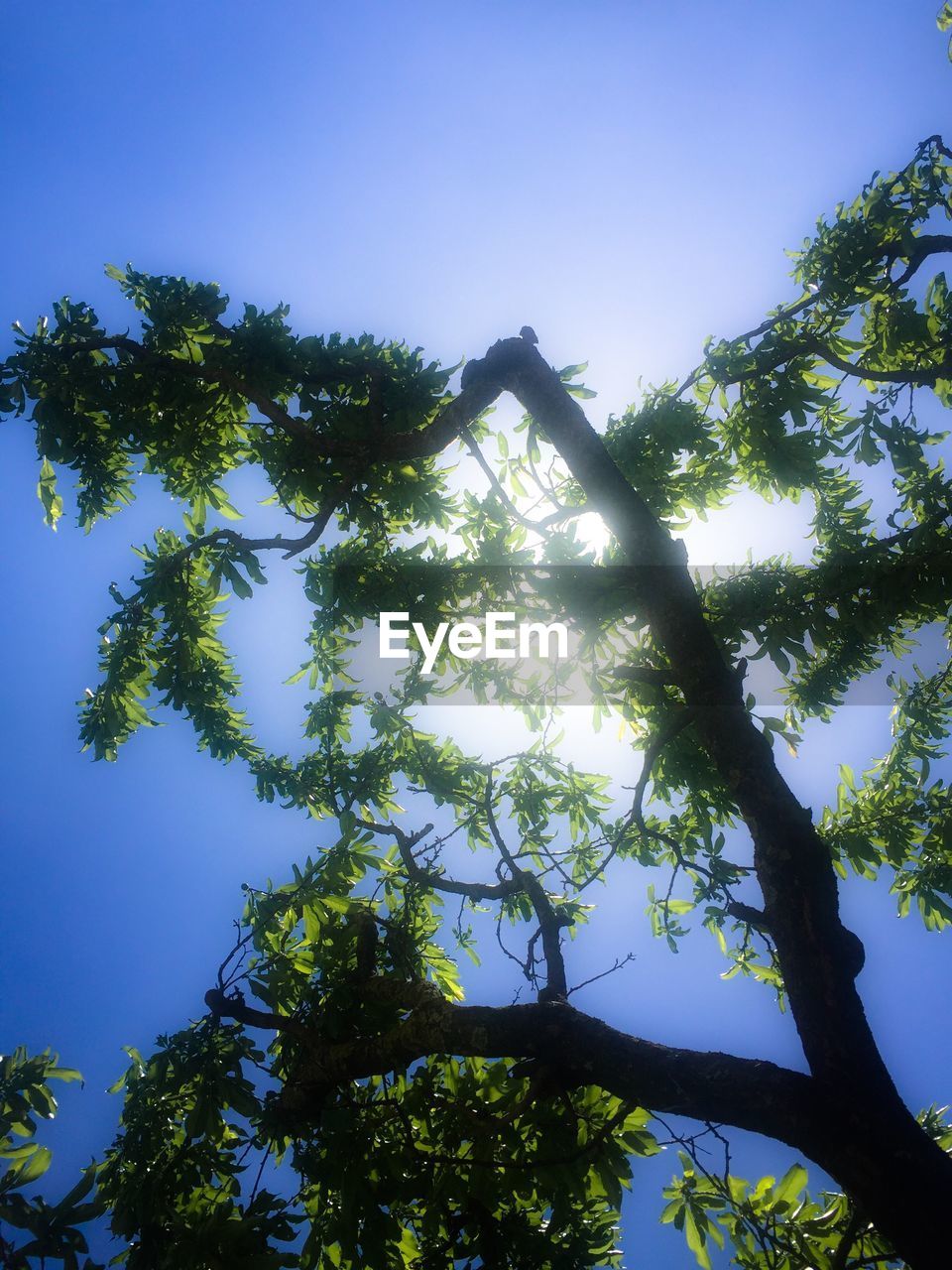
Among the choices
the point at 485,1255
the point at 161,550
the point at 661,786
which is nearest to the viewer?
the point at 485,1255

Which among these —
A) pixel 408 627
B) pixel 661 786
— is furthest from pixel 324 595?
pixel 661 786

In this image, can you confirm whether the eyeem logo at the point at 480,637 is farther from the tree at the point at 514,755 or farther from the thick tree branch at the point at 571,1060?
the thick tree branch at the point at 571,1060

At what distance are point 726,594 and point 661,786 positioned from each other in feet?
5.64

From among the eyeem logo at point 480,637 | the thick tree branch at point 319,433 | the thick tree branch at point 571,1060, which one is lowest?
the thick tree branch at point 571,1060

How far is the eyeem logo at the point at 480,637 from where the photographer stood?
18.6 feet

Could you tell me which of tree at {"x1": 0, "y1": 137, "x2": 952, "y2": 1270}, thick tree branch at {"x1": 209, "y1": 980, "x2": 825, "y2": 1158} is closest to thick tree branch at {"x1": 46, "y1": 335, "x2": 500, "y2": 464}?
tree at {"x1": 0, "y1": 137, "x2": 952, "y2": 1270}

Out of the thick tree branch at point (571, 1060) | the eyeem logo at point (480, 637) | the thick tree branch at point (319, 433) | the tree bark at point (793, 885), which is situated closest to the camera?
the tree bark at point (793, 885)

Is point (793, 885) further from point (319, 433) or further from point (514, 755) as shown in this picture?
point (319, 433)

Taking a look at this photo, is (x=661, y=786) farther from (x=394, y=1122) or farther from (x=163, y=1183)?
(x=163, y=1183)

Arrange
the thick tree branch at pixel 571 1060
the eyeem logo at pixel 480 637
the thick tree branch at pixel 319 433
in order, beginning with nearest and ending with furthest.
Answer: the thick tree branch at pixel 571 1060
the thick tree branch at pixel 319 433
the eyeem logo at pixel 480 637

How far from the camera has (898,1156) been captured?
8.39 ft

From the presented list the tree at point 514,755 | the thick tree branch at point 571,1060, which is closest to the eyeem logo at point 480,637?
the tree at point 514,755

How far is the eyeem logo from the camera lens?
568 cm

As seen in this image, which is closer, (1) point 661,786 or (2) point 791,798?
(2) point 791,798
